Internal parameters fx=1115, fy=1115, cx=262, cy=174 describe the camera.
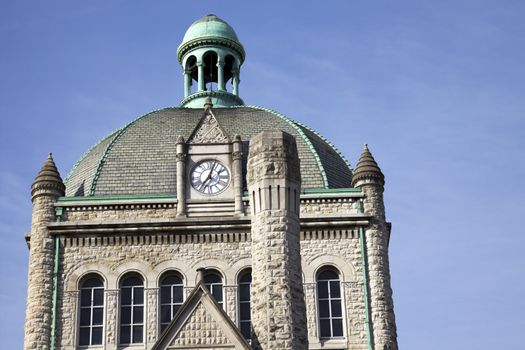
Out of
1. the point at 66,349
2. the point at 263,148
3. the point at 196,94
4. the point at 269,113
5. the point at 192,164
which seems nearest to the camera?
the point at 263,148

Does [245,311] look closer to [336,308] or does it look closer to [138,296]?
[336,308]

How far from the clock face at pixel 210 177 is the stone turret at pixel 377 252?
14.5 ft

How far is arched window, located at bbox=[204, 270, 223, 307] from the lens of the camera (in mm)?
35406

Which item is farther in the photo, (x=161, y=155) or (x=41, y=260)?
(x=161, y=155)

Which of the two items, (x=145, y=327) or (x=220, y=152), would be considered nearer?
(x=145, y=327)

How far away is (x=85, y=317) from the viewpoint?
35125mm

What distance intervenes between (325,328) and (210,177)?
21.7ft

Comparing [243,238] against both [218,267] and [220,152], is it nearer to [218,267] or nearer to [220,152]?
[218,267]

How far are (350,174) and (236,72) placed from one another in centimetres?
944

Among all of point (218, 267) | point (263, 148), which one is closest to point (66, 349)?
point (218, 267)

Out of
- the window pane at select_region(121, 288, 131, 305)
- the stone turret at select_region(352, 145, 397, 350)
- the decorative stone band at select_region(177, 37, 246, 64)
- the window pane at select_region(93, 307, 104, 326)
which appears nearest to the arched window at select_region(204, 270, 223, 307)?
the window pane at select_region(121, 288, 131, 305)

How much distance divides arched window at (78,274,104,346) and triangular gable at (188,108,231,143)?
6.08 meters

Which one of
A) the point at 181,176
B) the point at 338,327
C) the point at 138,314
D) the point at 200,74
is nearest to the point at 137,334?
the point at 138,314

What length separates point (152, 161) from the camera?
39.0 meters
